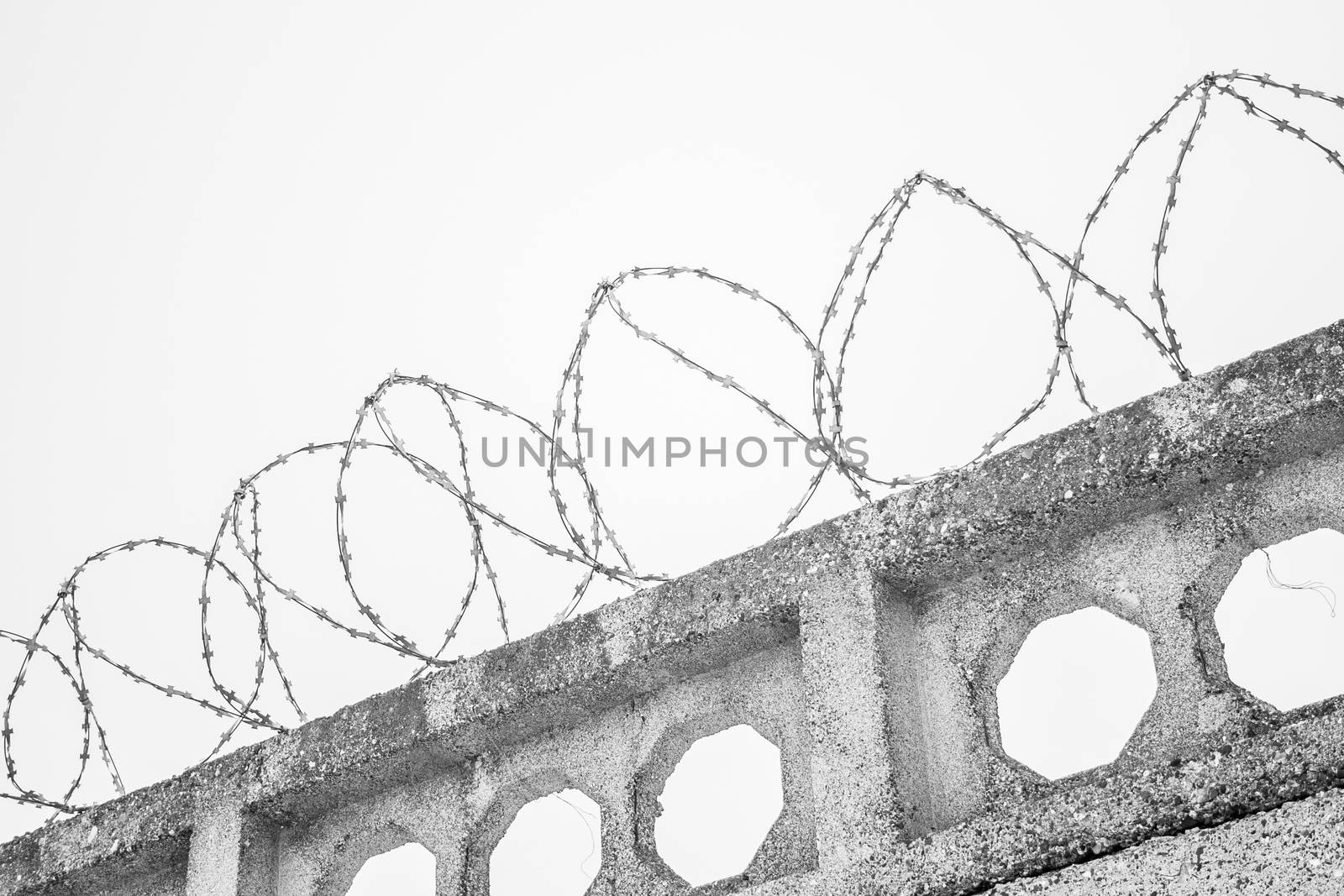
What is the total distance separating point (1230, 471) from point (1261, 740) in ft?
2.10

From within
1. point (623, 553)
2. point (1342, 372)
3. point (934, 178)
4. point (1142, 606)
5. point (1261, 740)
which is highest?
point (934, 178)

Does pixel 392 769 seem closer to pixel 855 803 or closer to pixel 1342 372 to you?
pixel 855 803

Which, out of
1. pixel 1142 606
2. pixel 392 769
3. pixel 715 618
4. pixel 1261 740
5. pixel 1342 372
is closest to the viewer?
pixel 1261 740

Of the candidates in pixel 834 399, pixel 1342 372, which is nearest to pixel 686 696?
pixel 834 399

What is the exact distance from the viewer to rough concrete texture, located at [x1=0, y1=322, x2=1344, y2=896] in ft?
10.0

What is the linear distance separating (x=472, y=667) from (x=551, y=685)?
323mm

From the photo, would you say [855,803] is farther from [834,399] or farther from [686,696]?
[834,399]

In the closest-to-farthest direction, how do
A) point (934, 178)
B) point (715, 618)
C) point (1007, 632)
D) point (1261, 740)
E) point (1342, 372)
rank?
point (1261, 740), point (1342, 372), point (1007, 632), point (715, 618), point (934, 178)

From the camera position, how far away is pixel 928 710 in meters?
3.66

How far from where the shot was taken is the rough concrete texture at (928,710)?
3049 millimetres

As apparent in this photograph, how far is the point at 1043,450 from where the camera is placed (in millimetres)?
3592

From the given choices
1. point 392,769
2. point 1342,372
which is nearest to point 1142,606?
point 1342,372

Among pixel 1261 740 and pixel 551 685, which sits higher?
pixel 551 685

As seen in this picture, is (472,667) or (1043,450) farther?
(472,667)
